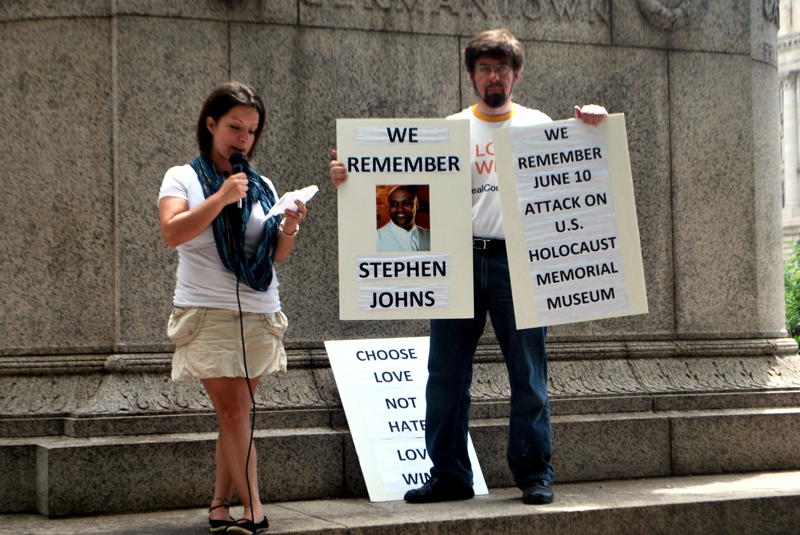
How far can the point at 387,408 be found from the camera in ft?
23.3

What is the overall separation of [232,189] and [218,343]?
71cm

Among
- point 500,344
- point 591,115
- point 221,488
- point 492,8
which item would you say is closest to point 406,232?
point 500,344

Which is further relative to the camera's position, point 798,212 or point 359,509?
point 798,212

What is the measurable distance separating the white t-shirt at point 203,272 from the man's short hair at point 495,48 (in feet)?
5.02

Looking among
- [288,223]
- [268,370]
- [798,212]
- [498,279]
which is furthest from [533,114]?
[798,212]

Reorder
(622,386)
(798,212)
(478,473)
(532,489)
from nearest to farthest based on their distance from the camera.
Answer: (532,489)
(478,473)
(622,386)
(798,212)

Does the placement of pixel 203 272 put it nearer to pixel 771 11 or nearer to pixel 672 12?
pixel 672 12

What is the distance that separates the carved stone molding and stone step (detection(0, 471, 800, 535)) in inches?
124

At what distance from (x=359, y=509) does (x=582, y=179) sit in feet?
6.76

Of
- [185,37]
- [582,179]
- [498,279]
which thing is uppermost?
[185,37]

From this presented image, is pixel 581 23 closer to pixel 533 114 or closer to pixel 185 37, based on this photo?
pixel 533 114

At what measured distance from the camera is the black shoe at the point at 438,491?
21.2 feet

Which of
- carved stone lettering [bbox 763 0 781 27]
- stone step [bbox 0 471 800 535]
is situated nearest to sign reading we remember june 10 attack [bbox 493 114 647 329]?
stone step [bbox 0 471 800 535]

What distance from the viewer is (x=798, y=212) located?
233 feet
